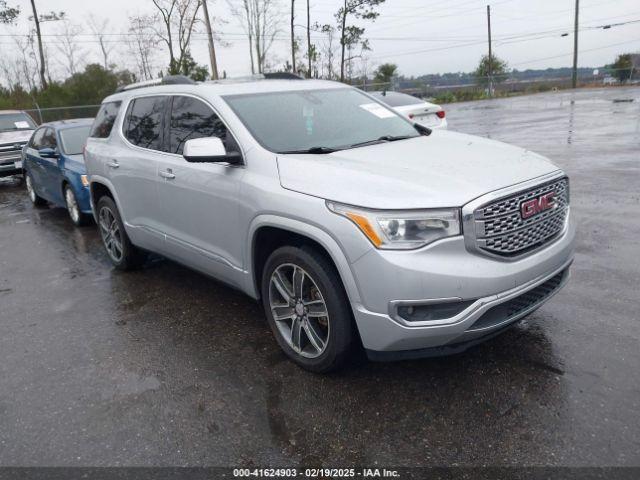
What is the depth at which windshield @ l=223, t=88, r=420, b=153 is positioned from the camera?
12.8ft

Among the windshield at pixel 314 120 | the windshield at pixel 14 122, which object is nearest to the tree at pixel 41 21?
the windshield at pixel 14 122

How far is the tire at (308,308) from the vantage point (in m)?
3.17

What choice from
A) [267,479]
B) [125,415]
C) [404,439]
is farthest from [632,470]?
[125,415]

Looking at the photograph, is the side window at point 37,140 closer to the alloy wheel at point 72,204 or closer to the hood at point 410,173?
the alloy wheel at point 72,204

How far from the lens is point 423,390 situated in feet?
10.8

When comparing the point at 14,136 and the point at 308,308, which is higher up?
the point at 14,136

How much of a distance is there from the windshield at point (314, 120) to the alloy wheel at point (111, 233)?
8.17 ft

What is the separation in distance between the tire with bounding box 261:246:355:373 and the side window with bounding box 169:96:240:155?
98cm

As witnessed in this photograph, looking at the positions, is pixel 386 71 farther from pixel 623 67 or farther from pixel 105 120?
pixel 105 120

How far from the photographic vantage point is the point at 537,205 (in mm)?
3219

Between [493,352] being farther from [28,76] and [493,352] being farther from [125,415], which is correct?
[28,76]

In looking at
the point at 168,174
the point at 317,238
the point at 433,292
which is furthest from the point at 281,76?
the point at 433,292

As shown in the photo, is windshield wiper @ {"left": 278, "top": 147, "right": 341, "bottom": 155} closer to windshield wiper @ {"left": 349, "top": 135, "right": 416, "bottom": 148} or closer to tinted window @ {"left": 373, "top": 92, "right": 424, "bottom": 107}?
windshield wiper @ {"left": 349, "top": 135, "right": 416, "bottom": 148}

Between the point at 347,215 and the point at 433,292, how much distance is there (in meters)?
0.62
